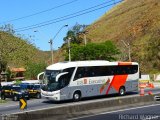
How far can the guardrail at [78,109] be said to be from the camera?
18031 millimetres

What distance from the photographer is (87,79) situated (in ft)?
115

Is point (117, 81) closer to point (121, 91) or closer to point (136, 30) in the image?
point (121, 91)

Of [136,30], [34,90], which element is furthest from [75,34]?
[34,90]

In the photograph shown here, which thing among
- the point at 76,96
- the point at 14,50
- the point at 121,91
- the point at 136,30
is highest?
the point at 136,30

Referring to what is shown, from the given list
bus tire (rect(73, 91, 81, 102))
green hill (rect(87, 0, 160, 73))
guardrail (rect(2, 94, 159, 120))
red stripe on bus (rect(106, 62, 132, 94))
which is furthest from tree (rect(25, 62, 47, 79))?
guardrail (rect(2, 94, 159, 120))

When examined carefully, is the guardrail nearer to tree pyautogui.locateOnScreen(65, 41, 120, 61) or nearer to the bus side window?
the bus side window

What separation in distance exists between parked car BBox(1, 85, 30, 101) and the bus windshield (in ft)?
22.2

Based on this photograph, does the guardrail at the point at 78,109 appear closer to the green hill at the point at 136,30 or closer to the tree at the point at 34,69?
the tree at the point at 34,69

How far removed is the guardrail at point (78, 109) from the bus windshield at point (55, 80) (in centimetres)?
782

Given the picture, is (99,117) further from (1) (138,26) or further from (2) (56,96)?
(1) (138,26)

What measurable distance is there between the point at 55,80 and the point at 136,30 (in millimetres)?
91391

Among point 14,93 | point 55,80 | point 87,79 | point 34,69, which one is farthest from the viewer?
point 34,69

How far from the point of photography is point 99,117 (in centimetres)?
2123

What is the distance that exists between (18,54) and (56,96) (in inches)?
1403
